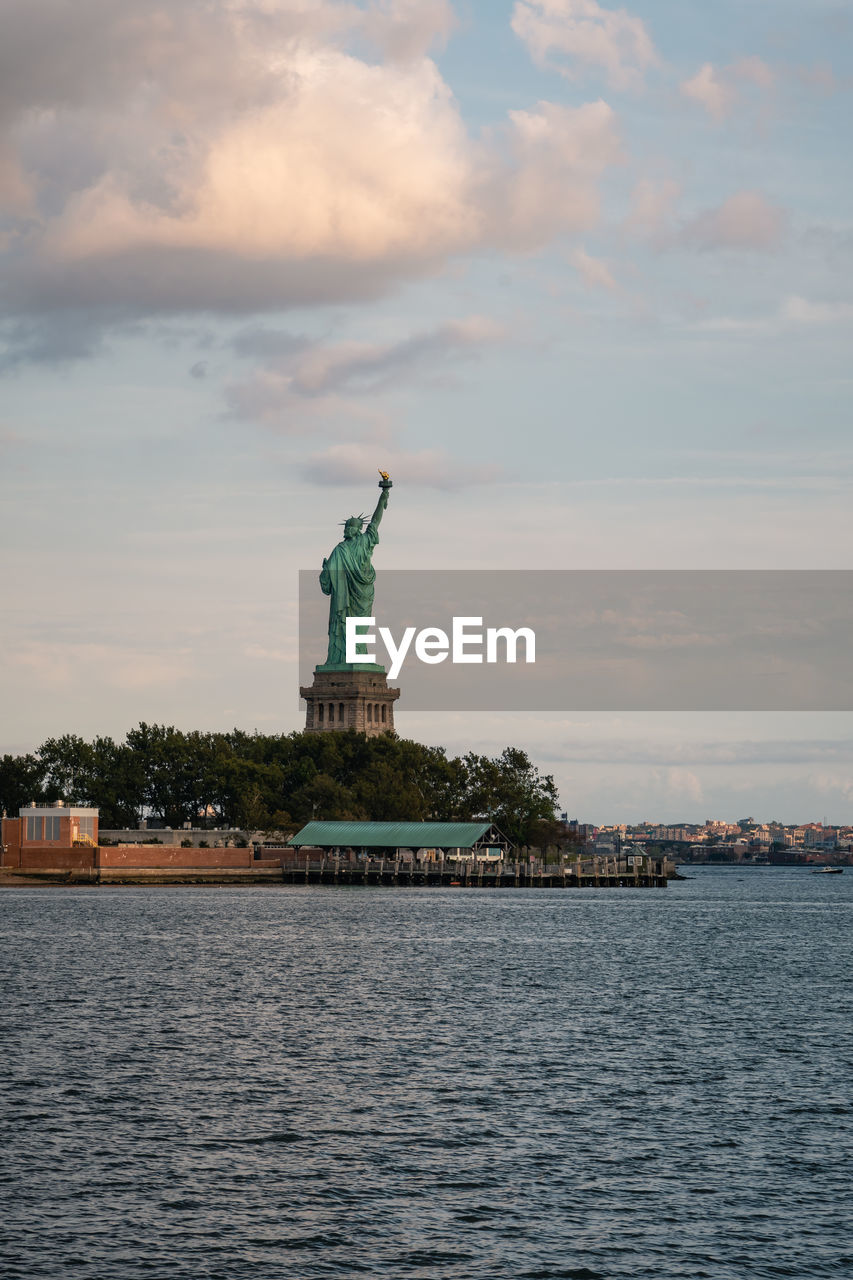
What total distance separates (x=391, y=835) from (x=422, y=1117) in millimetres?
127458

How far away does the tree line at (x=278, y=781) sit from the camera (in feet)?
579

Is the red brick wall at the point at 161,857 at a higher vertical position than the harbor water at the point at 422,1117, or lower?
higher

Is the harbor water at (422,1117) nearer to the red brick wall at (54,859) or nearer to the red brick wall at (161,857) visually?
the red brick wall at (54,859)

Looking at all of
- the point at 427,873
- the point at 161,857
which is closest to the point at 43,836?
the point at 161,857

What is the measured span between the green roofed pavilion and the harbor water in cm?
8560

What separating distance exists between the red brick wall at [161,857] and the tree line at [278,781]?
1049 centimetres

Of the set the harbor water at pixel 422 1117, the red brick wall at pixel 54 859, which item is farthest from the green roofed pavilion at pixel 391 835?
the harbor water at pixel 422 1117

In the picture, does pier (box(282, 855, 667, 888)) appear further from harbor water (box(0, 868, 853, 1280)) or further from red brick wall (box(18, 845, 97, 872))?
harbor water (box(0, 868, 853, 1280))

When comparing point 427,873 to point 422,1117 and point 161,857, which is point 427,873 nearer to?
point 161,857

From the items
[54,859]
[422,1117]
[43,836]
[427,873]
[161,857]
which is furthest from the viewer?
[427,873]

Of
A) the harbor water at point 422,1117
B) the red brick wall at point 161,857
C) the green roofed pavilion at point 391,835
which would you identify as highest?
the green roofed pavilion at point 391,835

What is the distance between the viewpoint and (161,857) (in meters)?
161

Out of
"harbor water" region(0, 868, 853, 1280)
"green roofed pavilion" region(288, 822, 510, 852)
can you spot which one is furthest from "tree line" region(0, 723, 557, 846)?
"harbor water" region(0, 868, 853, 1280)

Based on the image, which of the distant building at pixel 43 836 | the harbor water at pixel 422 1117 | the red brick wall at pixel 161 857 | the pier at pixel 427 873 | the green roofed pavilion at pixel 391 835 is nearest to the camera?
the harbor water at pixel 422 1117
